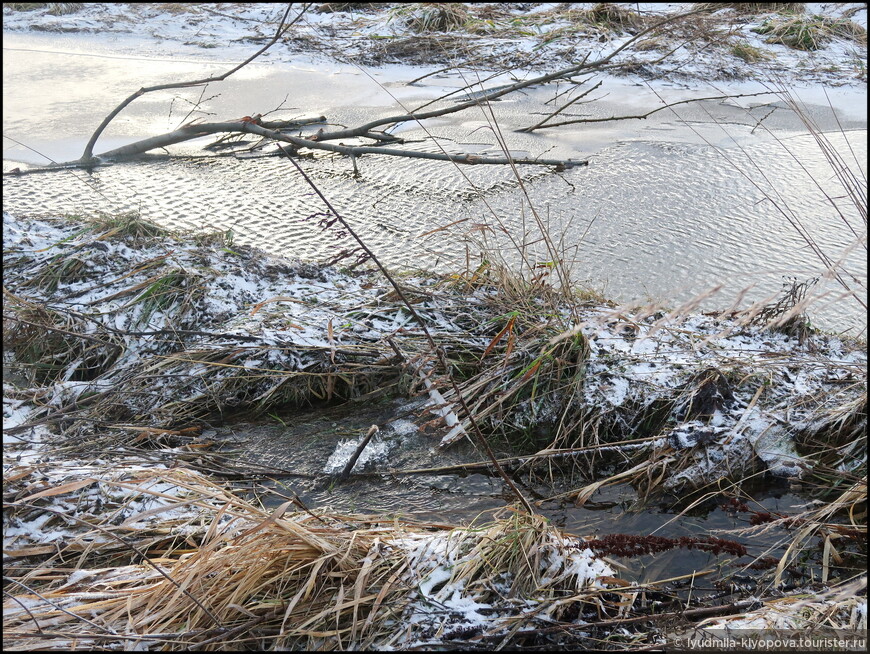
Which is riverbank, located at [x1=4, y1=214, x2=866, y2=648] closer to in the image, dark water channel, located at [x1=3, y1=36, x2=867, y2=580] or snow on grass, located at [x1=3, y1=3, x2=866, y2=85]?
dark water channel, located at [x1=3, y1=36, x2=867, y2=580]

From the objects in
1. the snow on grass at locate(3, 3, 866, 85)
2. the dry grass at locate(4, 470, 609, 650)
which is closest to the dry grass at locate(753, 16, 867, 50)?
the snow on grass at locate(3, 3, 866, 85)

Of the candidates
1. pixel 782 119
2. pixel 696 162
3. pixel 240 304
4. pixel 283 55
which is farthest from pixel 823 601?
pixel 283 55

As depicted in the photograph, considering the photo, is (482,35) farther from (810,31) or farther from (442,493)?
(442,493)

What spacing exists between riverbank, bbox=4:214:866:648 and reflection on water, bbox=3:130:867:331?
1.20 ft

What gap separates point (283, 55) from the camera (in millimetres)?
5637

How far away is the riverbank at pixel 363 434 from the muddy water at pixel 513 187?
0.39 meters

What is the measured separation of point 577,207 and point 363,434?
1.85 meters

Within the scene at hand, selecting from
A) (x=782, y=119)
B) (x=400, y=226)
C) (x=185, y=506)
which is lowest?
(x=185, y=506)

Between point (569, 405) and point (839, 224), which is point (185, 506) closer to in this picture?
point (569, 405)

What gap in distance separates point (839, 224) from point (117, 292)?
3308 mm

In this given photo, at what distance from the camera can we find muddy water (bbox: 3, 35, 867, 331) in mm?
2928

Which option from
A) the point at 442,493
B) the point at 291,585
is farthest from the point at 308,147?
the point at 291,585

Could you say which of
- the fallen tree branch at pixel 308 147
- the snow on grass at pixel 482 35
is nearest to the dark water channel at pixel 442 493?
the fallen tree branch at pixel 308 147

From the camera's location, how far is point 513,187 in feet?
12.0
